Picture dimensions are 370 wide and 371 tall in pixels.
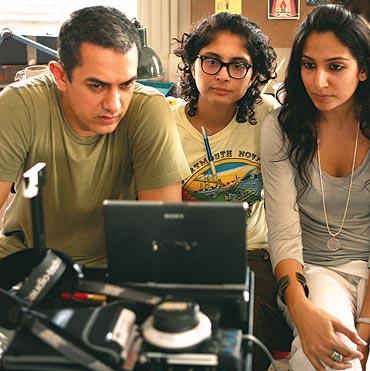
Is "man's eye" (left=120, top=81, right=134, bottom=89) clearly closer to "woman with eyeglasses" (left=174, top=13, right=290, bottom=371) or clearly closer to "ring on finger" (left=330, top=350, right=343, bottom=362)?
"woman with eyeglasses" (left=174, top=13, right=290, bottom=371)

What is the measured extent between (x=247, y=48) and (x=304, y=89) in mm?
206

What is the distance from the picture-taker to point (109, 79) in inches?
49.6

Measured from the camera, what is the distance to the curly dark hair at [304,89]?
144 centimetres

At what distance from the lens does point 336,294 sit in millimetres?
1432

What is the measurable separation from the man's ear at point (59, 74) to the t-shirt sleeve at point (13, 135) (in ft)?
0.31

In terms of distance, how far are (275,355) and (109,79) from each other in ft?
2.69

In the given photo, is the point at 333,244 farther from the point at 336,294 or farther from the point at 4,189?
the point at 4,189

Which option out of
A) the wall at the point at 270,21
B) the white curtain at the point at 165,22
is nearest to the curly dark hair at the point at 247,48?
the wall at the point at 270,21

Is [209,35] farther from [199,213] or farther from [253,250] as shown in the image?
[199,213]

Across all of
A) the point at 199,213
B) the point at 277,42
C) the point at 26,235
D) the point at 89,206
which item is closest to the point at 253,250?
the point at 89,206

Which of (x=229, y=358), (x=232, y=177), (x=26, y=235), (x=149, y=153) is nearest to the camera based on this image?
(x=229, y=358)

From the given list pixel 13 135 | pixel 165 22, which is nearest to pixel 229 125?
pixel 13 135

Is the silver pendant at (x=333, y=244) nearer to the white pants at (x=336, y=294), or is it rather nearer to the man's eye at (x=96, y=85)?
the white pants at (x=336, y=294)

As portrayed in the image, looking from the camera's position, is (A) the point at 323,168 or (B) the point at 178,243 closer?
(B) the point at 178,243
